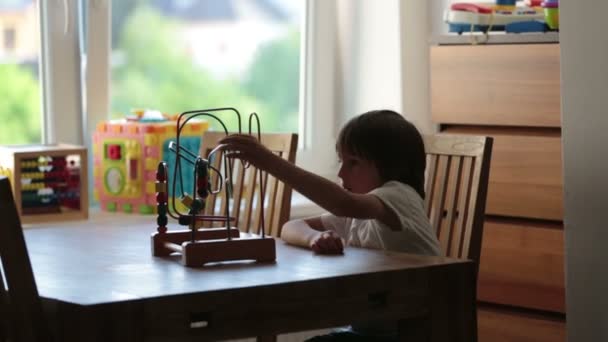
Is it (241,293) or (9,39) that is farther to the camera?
(9,39)

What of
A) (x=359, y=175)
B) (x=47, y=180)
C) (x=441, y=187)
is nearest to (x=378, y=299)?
(x=359, y=175)

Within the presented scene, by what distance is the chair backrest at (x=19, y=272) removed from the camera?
58.6 inches

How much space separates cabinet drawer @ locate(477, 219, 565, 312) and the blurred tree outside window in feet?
3.35

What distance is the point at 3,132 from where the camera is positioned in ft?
9.87

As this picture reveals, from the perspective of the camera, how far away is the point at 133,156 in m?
3.03

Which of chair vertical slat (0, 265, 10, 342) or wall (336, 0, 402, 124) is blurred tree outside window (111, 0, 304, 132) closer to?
wall (336, 0, 402, 124)

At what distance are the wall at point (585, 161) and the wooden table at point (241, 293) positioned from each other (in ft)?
1.84

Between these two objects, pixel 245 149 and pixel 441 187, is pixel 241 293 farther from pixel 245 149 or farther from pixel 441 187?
pixel 441 187

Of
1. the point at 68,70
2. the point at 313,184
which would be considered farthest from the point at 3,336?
the point at 68,70

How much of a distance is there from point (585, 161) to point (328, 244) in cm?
68

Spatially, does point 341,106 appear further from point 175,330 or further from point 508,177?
point 175,330

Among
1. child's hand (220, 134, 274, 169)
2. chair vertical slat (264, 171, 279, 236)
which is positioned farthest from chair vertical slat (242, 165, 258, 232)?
child's hand (220, 134, 274, 169)

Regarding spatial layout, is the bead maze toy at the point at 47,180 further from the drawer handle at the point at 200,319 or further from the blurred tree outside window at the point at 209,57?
the drawer handle at the point at 200,319

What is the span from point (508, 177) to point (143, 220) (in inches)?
39.0
